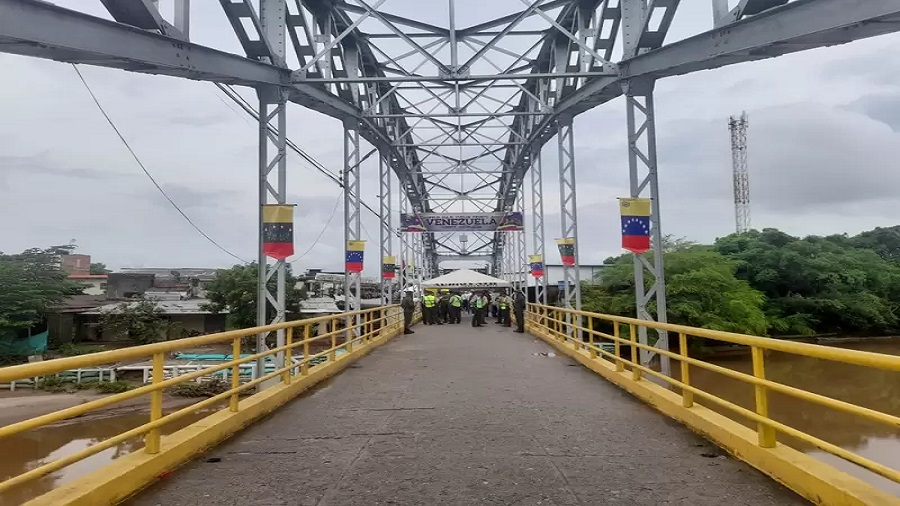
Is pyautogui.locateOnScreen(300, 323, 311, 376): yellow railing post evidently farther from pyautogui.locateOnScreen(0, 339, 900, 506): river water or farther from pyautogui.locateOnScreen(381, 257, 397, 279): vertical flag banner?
pyautogui.locateOnScreen(381, 257, 397, 279): vertical flag banner

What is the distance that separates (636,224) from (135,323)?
3014 centimetres

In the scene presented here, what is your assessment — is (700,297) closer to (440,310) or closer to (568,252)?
(568,252)

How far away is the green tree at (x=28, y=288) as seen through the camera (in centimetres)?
3056

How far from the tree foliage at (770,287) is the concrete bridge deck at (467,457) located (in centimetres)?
1854

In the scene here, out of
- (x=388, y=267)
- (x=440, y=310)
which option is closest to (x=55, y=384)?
(x=388, y=267)

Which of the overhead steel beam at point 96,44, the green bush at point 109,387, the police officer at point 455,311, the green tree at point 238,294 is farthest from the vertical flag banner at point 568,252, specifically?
the green bush at point 109,387

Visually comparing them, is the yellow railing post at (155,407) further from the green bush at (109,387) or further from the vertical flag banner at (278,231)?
the green bush at (109,387)

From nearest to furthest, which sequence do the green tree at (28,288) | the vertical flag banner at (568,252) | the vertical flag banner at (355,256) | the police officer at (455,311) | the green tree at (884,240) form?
1. the vertical flag banner at (355,256)
2. the vertical flag banner at (568,252)
3. the police officer at (455,311)
4. the green tree at (28,288)
5. the green tree at (884,240)

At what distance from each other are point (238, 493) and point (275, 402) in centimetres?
326

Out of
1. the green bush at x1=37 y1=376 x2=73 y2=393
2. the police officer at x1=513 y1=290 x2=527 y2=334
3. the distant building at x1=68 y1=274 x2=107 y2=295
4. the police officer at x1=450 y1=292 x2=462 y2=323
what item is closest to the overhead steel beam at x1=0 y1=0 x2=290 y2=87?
the police officer at x1=513 y1=290 x2=527 y2=334

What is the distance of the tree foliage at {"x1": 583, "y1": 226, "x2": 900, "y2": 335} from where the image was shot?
82.0 ft

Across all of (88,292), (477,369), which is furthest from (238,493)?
(88,292)

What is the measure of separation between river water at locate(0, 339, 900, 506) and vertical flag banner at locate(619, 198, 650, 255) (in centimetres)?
513

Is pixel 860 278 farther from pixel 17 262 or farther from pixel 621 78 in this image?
pixel 17 262
